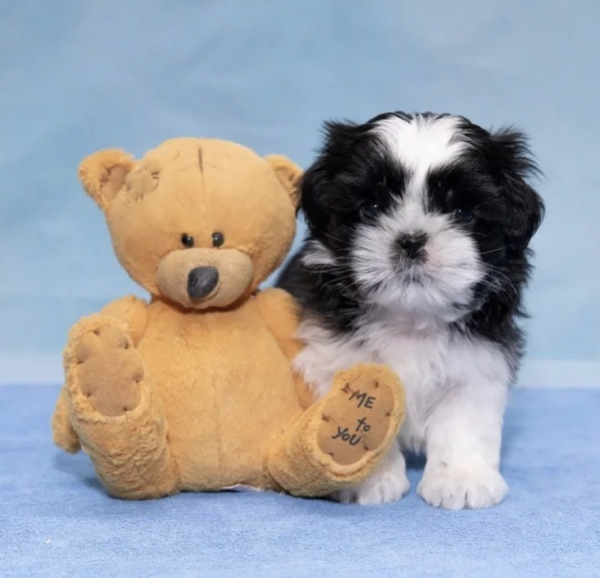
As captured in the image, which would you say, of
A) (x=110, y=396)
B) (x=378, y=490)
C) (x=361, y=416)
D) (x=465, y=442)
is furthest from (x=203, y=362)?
(x=465, y=442)

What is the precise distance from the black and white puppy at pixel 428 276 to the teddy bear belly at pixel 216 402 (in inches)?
6.3

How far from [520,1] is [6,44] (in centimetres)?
195

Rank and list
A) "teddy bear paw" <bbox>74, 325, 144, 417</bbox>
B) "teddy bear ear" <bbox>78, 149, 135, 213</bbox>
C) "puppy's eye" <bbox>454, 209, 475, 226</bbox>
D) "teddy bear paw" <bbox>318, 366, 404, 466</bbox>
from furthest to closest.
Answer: "teddy bear ear" <bbox>78, 149, 135, 213</bbox> < "puppy's eye" <bbox>454, 209, 475, 226</bbox> < "teddy bear paw" <bbox>318, 366, 404, 466</bbox> < "teddy bear paw" <bbox>74, 325, 144, 417</bbox>

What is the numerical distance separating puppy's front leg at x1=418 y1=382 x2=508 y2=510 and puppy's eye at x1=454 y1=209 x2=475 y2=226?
1.47 feet

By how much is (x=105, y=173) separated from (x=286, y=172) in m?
0.47

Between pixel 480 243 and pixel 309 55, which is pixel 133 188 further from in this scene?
pixel 309 55

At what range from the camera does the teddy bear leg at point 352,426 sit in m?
2.23

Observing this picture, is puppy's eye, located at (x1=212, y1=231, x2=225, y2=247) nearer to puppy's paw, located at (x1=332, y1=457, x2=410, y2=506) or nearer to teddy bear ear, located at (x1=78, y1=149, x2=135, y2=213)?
teddy bear ear, located at (x1=78, y1=149, x2=135, y2=213)

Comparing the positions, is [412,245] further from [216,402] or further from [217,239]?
[216,402]

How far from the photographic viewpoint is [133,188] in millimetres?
2402

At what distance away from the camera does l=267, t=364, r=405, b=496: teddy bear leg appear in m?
2.23

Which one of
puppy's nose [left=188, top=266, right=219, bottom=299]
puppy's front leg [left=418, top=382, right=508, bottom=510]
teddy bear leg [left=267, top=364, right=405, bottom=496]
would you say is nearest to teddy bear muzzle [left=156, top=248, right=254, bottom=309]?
puppy's nose [left=188, top=266, right=219, bottom=299]

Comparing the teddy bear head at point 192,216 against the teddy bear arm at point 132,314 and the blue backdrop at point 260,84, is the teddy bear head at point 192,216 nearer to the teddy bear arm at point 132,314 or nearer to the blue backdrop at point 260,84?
the teddy bear arm at point 132,314

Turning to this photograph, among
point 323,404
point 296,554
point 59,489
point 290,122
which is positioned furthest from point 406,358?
point 290,122
